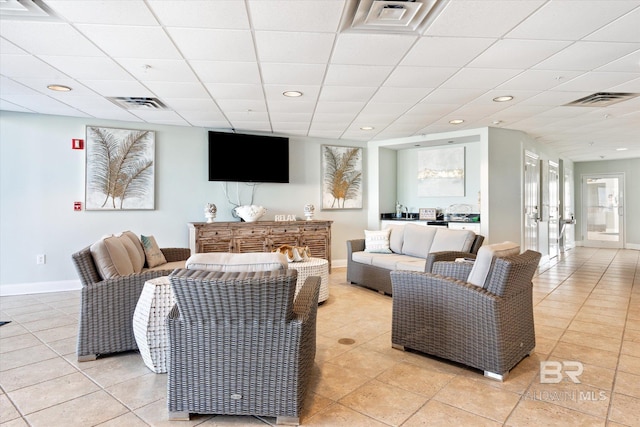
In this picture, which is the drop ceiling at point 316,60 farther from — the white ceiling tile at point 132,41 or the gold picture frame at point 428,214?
the gold picture frame at point 428,214

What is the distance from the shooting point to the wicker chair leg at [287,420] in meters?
1.83

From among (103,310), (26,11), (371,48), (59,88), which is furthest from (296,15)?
(59,88)

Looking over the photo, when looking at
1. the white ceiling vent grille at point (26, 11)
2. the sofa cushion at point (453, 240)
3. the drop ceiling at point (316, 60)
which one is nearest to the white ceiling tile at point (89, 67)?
the drop ceiling at point (316, 60)

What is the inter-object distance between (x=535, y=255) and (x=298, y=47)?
2.40 metres

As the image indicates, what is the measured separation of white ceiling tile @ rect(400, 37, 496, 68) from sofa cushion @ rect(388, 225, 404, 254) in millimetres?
2531

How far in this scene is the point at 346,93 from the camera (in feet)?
12.8

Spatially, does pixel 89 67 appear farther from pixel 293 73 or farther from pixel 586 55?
pixel 586 55

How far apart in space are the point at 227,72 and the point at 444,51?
1937 millimetres

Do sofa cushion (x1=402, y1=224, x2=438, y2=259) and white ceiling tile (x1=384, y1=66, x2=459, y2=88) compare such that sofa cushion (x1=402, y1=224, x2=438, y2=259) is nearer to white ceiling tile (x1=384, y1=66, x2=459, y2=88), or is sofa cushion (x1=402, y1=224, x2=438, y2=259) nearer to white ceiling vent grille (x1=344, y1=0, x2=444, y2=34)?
white ceiling tile (x1=384, y1=66, x2=459, y2=88)

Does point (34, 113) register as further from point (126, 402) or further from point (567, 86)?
point (567, 86)

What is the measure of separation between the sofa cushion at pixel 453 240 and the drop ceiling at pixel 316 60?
1605mm

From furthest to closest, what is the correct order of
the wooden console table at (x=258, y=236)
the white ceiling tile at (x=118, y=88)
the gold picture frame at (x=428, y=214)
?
the gold picture frame at (x=428, y=214), the wooden console table at (x=258, y=236), the white ceiling tile at (x=118, y=88)

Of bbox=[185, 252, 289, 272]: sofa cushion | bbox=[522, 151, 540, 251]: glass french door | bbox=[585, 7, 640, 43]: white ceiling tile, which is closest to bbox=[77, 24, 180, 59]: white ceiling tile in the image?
bbox=[185, 252, 289, 272]: sofa cushion

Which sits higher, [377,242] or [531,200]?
[531,200]
